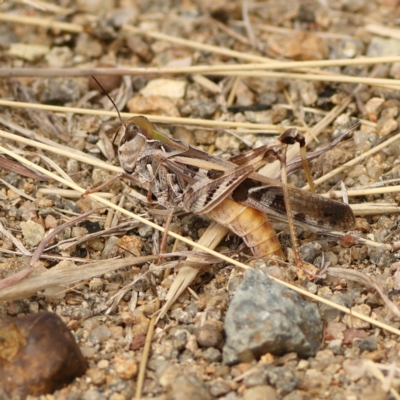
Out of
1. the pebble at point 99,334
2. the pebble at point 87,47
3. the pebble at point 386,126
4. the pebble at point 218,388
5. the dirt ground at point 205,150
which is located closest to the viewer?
the pebble at point 218,388

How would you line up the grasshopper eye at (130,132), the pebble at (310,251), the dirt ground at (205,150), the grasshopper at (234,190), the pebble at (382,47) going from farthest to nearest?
the pebble at (382,47) < the grasshopper eye at (130,132) < the pebble at (310,251) < the grasshopper at (234,190) < the dirt ground at (205,150)

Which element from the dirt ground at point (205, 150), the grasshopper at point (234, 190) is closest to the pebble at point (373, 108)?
the dirt ground at point (205, 150)

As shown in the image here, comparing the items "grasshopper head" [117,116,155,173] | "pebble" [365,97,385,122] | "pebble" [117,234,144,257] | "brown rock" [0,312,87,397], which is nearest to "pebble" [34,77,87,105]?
"grasshopper head" [117,116,155,173]

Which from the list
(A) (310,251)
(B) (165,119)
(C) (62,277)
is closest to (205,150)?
(B) (165,119)

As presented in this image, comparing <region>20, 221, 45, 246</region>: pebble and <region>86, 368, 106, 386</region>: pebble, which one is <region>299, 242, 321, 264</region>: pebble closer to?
<region>86, 368, 106, 386</region>: pebble

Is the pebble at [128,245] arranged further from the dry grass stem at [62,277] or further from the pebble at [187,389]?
the pebble at [187,389]

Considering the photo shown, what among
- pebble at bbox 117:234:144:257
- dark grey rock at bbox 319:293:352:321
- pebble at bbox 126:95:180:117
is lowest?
dark grey rock at bbox 319:293:352:321
